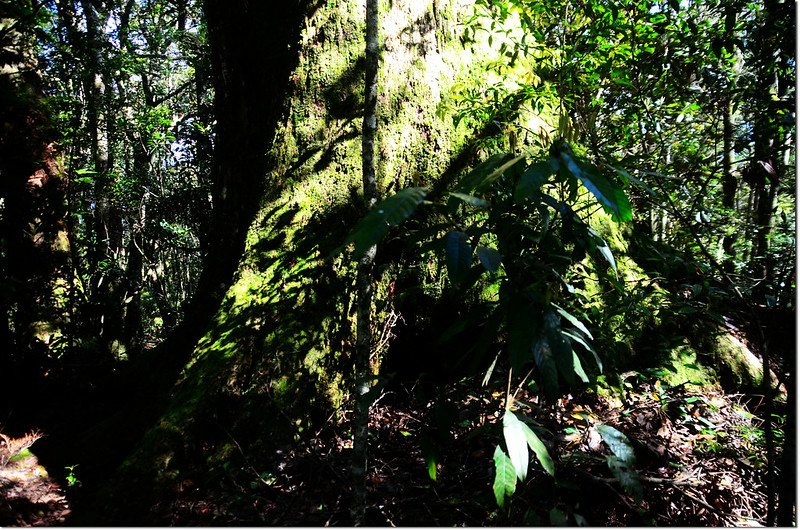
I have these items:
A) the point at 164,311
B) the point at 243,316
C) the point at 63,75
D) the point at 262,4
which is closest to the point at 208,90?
the point at 63,75

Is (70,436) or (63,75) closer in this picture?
(70,436)

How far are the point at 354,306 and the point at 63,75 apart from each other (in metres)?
6.39

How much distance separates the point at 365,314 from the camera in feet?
7.36

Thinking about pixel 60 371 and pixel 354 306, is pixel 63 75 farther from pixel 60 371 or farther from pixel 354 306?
pixel 354 306

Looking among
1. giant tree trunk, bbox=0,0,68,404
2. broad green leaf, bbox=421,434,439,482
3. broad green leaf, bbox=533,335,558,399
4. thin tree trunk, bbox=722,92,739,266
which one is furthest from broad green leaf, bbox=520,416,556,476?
giant tree trunk, bbox=0,0,68,404

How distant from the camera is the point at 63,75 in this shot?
6.26 m

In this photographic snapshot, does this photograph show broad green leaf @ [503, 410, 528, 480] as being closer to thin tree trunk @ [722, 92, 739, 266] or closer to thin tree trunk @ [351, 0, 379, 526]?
thin tree trunk @ [351, 0, 379, 526]

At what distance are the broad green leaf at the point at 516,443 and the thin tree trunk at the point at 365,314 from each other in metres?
0.61

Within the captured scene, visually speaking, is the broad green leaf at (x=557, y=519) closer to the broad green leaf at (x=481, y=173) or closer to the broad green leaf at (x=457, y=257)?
the broad green leaf at (x=457, y=257)

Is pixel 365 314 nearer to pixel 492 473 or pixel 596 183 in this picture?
pixel 492 473

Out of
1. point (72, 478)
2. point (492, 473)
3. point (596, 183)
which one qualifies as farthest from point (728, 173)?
point (72, 478)

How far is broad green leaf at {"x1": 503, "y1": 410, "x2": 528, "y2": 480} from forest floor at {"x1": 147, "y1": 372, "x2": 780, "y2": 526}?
338mm

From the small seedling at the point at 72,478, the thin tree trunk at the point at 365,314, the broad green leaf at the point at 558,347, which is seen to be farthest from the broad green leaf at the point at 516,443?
the small seedling at the point at 72,478

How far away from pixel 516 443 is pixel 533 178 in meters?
0.90
